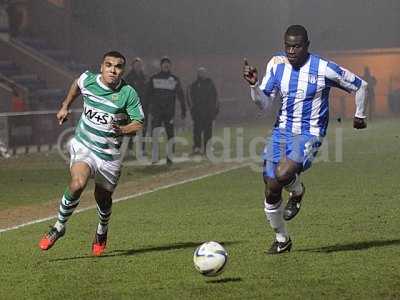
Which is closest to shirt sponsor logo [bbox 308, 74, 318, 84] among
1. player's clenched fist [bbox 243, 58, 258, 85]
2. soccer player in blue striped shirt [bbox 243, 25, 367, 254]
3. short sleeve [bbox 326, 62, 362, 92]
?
soccer player in blue striped shirt [bbox 243, 25, 367, 254]

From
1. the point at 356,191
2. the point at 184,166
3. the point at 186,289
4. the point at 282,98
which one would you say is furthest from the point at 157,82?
the point at 186,289

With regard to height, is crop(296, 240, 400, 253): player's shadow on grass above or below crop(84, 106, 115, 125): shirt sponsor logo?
below

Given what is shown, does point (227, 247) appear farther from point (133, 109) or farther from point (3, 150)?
point (3, 150)

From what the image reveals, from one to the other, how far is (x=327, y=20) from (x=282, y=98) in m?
47.6

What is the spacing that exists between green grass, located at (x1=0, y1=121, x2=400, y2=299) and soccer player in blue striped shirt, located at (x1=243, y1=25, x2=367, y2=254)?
681 millimetres

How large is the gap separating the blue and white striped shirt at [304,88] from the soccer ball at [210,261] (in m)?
1.98

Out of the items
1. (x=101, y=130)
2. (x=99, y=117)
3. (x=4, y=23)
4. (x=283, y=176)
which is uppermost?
(x=99, y=117)

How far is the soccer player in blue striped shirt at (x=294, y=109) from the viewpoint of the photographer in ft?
31.8

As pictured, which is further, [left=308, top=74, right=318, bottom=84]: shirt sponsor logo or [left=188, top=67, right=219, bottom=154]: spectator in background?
[left=188, top=67, right=219, bottom=154]: spectator in background

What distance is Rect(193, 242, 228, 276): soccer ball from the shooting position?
8141 mm

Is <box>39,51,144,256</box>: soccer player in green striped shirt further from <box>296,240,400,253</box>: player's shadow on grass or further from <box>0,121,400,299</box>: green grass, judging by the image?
<box>296,240,400,253</box>: player's shadow on grass

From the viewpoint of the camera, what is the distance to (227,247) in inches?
396

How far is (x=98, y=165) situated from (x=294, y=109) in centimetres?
203

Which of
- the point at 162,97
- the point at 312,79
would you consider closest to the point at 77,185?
the point at 312,79
